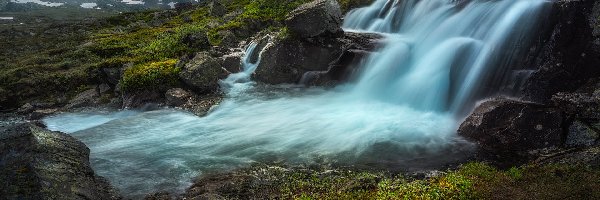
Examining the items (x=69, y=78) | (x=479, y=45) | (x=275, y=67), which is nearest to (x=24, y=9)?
(x=69, y=78)

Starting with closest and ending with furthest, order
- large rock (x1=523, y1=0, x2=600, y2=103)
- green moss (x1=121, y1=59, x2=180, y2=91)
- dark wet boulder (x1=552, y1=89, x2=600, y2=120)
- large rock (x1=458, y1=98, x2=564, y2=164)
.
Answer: dark wet boulder (x1=552, y1=89, x2=600, y2=120)
large rock (x1=458, y1=98, x2=564, y2=164)
large rock (x1=523, y1=0, x2=600, y2=103)
green moss (x1=121, y1=59, x2=180, y2=91)

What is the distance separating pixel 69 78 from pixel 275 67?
13.8 metres

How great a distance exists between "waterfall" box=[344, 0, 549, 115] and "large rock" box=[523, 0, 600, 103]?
3.50 ft

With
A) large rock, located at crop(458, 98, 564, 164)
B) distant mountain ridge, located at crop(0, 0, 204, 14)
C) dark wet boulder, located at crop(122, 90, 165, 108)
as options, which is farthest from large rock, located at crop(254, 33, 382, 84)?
distant mountain ridge, located at crop(0, 0, 204, 14)

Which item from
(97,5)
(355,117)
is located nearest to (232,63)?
(355,117)

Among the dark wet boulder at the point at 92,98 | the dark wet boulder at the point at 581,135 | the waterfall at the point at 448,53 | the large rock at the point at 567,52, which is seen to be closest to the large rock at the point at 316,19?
the waterfall at the point at 448,53

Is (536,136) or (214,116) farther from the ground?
(536,136)

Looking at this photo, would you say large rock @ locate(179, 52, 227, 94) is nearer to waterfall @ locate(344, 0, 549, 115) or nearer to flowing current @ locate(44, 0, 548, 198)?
flowing current @ locate(44, 0, 548, 198)

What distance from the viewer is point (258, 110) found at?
2036cm

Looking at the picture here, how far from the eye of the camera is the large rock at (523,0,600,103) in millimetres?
14711

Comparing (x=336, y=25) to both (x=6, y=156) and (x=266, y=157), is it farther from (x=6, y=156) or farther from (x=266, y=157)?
(x=6, y=156)

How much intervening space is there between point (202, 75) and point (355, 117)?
9.02 meters

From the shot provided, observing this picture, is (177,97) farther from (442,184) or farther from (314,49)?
(442,184)

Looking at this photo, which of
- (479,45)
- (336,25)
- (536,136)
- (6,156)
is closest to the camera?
(6,156)
